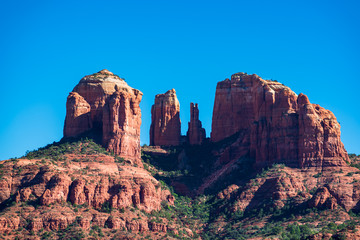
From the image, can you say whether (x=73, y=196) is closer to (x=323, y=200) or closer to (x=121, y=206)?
(x=121, y=206)

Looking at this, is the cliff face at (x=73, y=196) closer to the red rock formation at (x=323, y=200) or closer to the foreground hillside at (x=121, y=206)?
the foreground hillside at (x=121, y=206)

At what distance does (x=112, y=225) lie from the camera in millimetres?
178375

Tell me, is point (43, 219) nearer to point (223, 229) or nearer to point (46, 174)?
point (46, 174)

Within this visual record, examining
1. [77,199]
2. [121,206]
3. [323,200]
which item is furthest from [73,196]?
[323,200]

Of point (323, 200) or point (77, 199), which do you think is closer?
point (77, 199)

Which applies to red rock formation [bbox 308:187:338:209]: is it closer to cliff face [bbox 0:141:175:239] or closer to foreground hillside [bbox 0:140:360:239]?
foreground hillside [bbox 0:140:360:239]

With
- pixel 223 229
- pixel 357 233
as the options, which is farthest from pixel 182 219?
pixel 357 233

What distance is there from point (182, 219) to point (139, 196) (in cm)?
1224

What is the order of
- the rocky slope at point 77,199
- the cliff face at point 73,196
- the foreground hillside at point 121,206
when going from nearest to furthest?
the rocky slope at point 77,199 < the cliff face at point 73,196 < the foreground hillside at point 121,206

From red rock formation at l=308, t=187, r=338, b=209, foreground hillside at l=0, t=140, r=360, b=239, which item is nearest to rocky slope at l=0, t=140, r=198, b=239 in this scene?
foreground hillside at l=0, t=140, r=360, b=239

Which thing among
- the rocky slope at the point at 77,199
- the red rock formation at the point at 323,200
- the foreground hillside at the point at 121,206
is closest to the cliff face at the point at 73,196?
the rocky slope at the point at 77,199

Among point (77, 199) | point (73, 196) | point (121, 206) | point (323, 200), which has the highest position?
point (323, 200)

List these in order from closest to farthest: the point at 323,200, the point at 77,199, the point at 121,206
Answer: the point at 77,199
the point at 121,206
the point at 323,200

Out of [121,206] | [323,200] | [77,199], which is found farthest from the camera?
[323,200]
